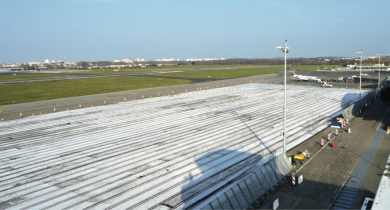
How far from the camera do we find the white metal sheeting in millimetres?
19516

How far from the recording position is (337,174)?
22.5 metres

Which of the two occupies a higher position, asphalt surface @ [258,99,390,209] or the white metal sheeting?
the white metal sheeting

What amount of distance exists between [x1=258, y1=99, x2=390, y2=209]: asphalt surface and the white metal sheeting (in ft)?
11.2

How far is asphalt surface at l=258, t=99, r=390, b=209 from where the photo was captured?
18219 mm

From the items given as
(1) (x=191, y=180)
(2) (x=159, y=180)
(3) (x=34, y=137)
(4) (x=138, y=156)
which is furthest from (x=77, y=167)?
(3) (x=34, y=137)

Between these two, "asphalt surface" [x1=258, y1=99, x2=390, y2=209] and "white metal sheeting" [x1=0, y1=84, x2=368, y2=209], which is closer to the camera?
"asphalt surface" [x1=258, y1=99, x2=390, y2=209]

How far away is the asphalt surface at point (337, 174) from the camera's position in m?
18.2

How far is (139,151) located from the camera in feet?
94.1

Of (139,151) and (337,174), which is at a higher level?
(139,151)

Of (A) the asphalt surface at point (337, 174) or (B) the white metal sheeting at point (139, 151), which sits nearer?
(A) the asphalt surface at point (337, 174)

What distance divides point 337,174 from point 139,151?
1842 centimetres

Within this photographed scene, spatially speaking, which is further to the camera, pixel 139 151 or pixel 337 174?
pixel 139 151

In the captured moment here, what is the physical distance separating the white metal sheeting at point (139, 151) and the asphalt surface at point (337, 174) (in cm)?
342

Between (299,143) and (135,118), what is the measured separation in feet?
81.9
